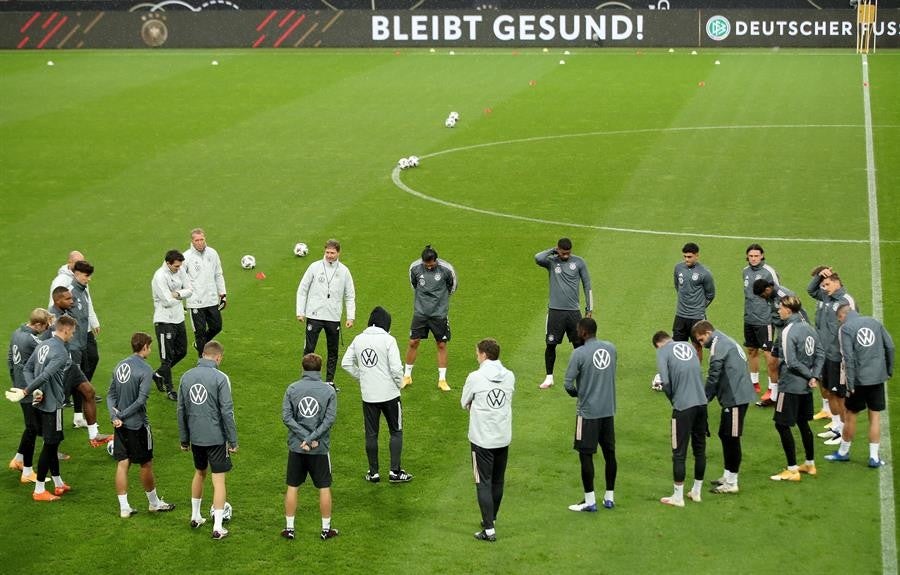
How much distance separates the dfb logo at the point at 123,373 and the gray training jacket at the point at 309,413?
1.71 meters

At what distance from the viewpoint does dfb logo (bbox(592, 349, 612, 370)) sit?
45.7 feet

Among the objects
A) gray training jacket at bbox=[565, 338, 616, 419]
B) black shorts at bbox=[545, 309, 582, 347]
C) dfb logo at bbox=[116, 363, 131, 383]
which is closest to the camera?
dfb logo at bbox=[116, 363, 131, 383]

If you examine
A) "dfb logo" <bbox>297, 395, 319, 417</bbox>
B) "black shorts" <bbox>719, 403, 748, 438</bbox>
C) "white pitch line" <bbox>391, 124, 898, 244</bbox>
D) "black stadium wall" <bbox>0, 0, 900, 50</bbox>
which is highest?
"black stadium wall" <bbox>0, 0, 900, 50</bbox>

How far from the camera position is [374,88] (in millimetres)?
43562

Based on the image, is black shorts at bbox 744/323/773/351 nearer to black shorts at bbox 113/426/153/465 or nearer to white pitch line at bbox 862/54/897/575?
white pitch line at bbox 862/54/897/575

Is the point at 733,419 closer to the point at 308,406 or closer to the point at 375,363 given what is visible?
the point at 375,363

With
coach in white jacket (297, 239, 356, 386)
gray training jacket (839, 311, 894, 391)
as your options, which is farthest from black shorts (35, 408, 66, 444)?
gray training jacket (839, 311, 894, 391)

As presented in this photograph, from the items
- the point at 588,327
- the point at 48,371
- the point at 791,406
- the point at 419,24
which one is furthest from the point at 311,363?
the point at 419,24

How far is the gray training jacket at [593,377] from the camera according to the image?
13938mm

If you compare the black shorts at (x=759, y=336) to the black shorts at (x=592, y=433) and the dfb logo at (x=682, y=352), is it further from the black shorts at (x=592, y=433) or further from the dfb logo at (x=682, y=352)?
the black shorts at (x=592, y=433)

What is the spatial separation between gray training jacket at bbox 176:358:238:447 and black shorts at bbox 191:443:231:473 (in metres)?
0.07

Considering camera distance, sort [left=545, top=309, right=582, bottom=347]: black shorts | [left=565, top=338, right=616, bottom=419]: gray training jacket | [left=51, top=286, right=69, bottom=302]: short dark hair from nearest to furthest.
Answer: [left=565, top=338, right=616, bottom=419]: gray training jacket
[left=51, top=286, right=69, bottom=302]: short dark hair
[left=545, top=309, right=582, bottom=347]: black shorts

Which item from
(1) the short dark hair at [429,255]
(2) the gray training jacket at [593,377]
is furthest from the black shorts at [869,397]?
(1) the short dark hair at [429,255]

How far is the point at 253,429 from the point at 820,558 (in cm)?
701
